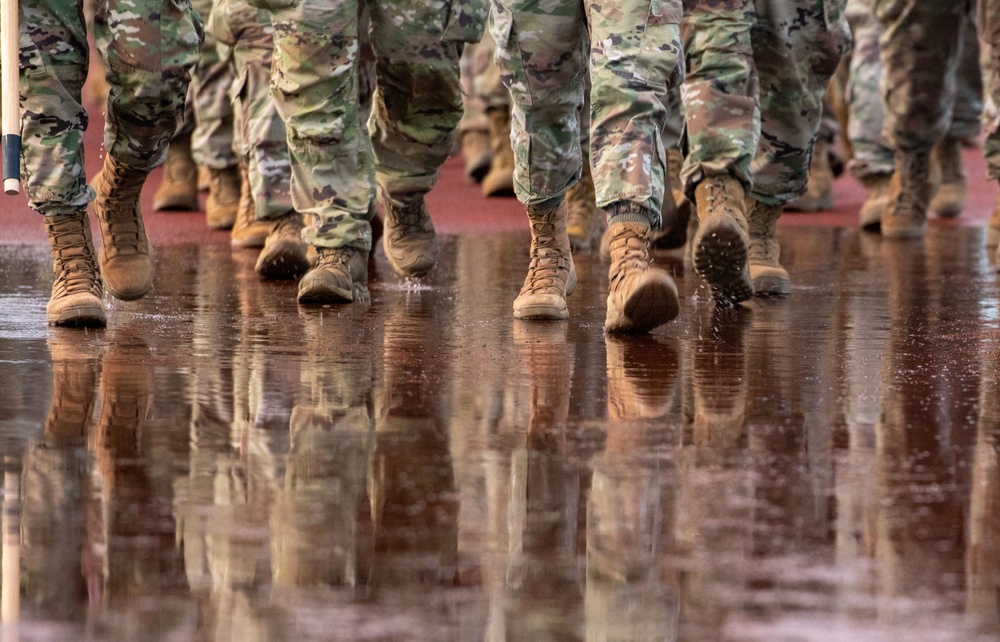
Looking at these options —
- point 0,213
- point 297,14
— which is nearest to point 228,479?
point 297,14

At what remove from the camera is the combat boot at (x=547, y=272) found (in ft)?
14.9

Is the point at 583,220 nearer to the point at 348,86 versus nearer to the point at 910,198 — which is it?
the point at 910,198

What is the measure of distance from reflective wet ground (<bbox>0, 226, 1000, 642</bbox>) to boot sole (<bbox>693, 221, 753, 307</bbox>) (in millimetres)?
185

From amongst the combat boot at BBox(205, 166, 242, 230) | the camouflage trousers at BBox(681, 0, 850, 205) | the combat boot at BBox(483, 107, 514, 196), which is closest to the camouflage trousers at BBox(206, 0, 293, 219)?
the combat boot at BBox(205, 166, 242, 230)

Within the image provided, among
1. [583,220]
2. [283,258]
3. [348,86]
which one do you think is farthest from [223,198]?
[348,86]

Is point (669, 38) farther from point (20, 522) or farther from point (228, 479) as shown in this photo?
point (20, 522)

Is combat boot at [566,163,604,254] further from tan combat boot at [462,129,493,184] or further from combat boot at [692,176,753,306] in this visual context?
tan combat boot at [462,129,493,184]

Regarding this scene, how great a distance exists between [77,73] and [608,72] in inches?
51.9

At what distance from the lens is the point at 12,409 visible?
124 inches

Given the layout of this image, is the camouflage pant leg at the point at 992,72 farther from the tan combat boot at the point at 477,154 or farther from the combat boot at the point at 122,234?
the tan combat boot at the point at 477,154

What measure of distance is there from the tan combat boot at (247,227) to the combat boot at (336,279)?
1.70 meters

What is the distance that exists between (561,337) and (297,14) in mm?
1228

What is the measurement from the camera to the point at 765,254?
5.31 metres

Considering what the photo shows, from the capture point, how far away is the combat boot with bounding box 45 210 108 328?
4.30 meters
